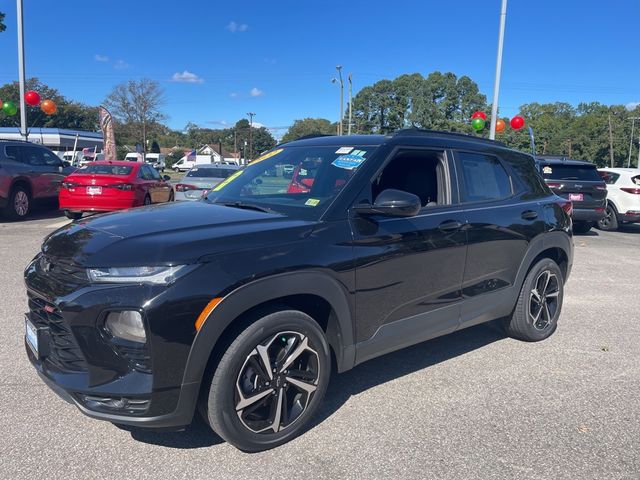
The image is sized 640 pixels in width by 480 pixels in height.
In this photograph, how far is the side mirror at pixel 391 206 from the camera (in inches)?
121

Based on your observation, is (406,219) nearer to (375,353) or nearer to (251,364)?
(375,353)

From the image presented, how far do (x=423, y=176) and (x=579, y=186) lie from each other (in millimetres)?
9648

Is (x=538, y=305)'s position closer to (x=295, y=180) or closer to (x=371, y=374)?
(x=371, y=374)

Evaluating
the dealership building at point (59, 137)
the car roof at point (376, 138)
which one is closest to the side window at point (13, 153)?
the car roof at point (376, 138)

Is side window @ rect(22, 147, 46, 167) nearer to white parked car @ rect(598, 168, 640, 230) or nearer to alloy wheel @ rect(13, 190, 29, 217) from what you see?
alloy wheel @ rect(13, 190, 29, 217)

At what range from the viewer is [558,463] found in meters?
2.82

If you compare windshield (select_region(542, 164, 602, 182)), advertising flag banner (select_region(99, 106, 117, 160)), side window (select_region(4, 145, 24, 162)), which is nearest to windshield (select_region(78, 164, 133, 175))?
side window (select_region(4, 145, 24, 162))

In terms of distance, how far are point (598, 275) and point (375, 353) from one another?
6.09 m

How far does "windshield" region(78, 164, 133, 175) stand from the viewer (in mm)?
11500

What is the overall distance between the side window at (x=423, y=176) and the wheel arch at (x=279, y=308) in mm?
1117

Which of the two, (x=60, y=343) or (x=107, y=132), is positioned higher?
(x=107, y=132)

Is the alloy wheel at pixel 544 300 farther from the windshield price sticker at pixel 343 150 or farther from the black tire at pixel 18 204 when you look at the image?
the black tire at pixel 18 204

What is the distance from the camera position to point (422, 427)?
3.17 metres

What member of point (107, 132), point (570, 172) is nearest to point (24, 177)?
point (107, 132)
